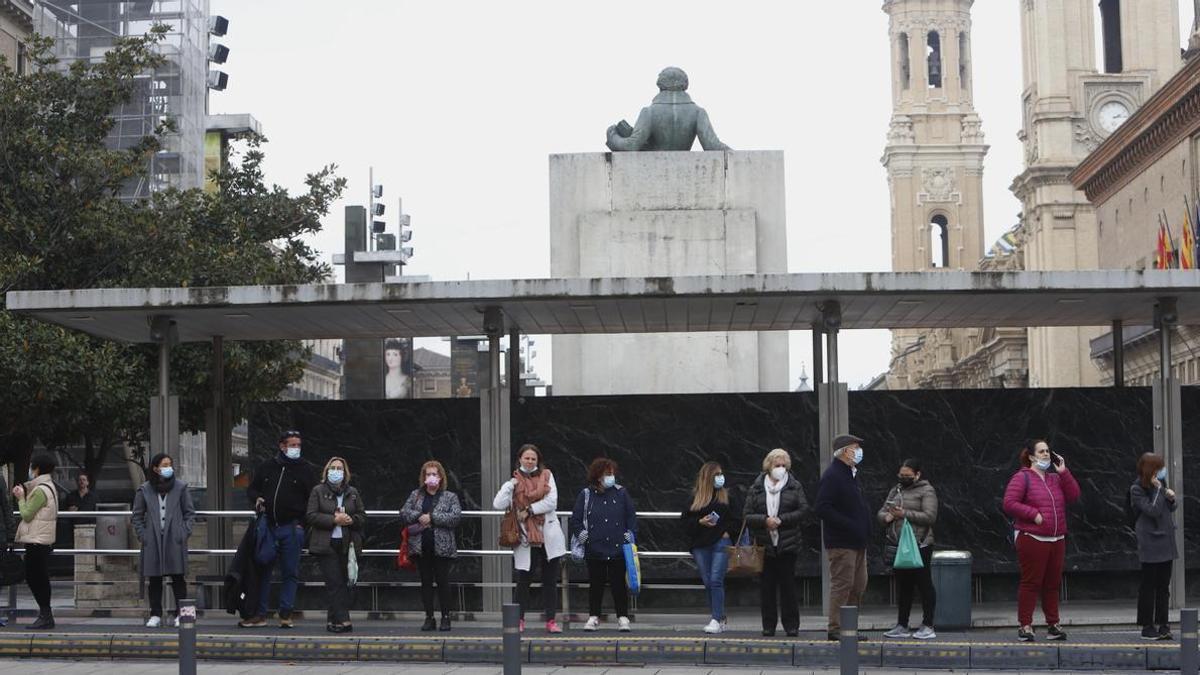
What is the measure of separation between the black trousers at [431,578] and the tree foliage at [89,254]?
13222mm

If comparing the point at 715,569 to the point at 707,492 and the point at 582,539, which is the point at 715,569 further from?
the point at 582,539

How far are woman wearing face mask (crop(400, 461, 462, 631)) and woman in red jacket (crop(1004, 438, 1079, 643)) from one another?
5.10 m

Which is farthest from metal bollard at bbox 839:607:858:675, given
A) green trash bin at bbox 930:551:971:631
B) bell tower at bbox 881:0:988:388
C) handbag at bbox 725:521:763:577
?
bell tower at bbox 881:0:988:388

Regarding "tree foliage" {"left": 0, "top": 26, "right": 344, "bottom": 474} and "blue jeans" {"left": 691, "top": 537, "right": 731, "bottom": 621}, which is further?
"tree foliage" {"left": 0, "top": 26, "right": 344, "bottom": 474}

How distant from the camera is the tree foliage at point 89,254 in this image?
29234 mm

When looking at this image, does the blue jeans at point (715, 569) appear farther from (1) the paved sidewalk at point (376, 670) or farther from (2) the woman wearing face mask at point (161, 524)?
(2) the woman wearing face mask at point (161, 524)

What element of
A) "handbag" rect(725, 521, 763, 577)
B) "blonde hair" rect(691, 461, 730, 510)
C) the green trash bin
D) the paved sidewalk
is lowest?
the paved sidewalk

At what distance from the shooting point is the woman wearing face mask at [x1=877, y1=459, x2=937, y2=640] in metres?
15.9

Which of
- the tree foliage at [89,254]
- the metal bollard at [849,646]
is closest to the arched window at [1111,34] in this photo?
the tree foliage at [89,254]

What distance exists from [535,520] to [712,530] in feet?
5.34

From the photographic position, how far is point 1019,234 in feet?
→ 378

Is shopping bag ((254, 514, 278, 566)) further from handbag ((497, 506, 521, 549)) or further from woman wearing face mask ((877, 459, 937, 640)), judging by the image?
woman wearing face mask ((877, 459, 937, 640))

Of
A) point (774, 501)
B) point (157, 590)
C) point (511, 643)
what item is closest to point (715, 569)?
point (774, 501)

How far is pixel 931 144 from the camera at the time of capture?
6929 inches
